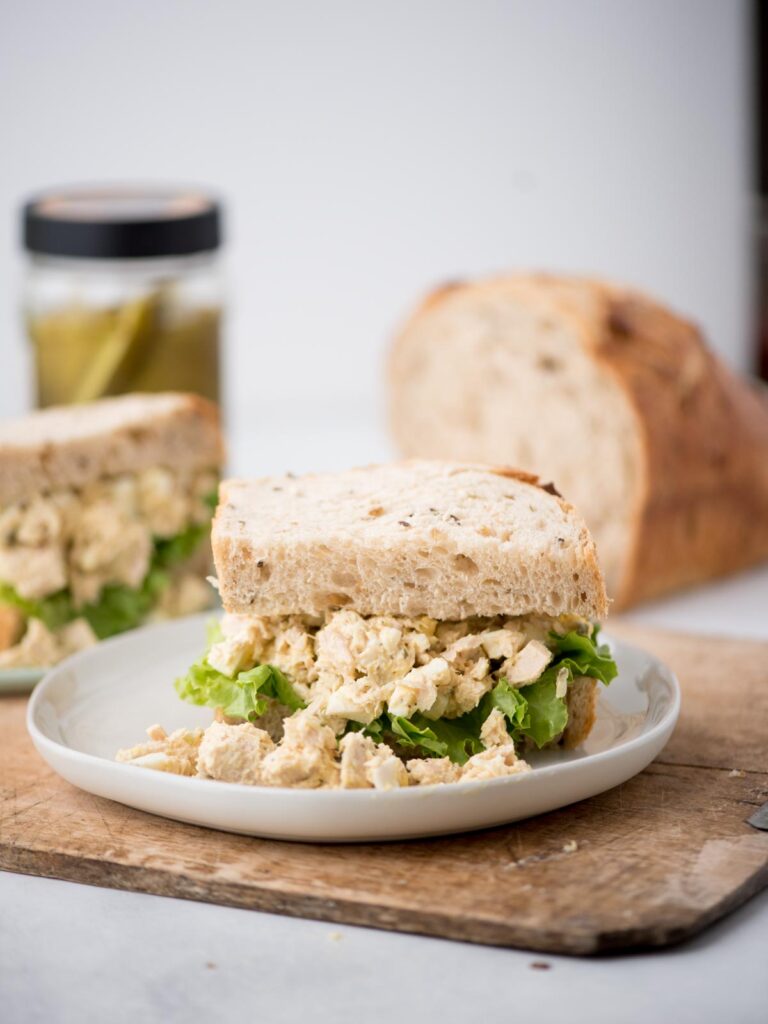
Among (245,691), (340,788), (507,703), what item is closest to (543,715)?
(507,703)

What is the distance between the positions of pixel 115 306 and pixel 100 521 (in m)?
1.32

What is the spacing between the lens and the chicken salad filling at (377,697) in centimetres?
284

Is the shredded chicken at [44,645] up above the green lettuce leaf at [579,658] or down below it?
below

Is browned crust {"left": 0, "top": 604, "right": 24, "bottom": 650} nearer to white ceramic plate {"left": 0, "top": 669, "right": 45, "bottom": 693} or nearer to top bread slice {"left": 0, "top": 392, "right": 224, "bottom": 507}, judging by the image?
white ceramic plate {"left": 0, "top": 669, "right": 45, "bottom": 693}

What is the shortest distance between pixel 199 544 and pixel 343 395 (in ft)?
12.5

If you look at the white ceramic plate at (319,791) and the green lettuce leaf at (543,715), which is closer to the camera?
the white ceramic plate at (319,791)

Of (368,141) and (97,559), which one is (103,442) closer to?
(97,559)

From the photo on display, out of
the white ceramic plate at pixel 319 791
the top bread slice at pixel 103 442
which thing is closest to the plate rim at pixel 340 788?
the white ceramic plate at pixel 319 791

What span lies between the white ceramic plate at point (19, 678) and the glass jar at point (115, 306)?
1.48 metres

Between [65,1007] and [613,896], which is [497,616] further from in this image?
[65,1007]

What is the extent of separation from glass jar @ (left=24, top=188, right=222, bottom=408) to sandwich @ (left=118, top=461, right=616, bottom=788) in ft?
6.66

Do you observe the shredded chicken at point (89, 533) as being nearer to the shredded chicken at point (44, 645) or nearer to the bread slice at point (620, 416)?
the shredded chicken at point (44, 645)

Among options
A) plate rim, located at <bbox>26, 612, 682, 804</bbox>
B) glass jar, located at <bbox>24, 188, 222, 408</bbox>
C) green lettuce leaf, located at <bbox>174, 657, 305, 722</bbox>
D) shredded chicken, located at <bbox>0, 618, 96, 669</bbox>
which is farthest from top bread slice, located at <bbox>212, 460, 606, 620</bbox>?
glass jar, located at <bbox>24, 188, 222, 408</bbox>

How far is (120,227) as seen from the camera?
5.14 meters
